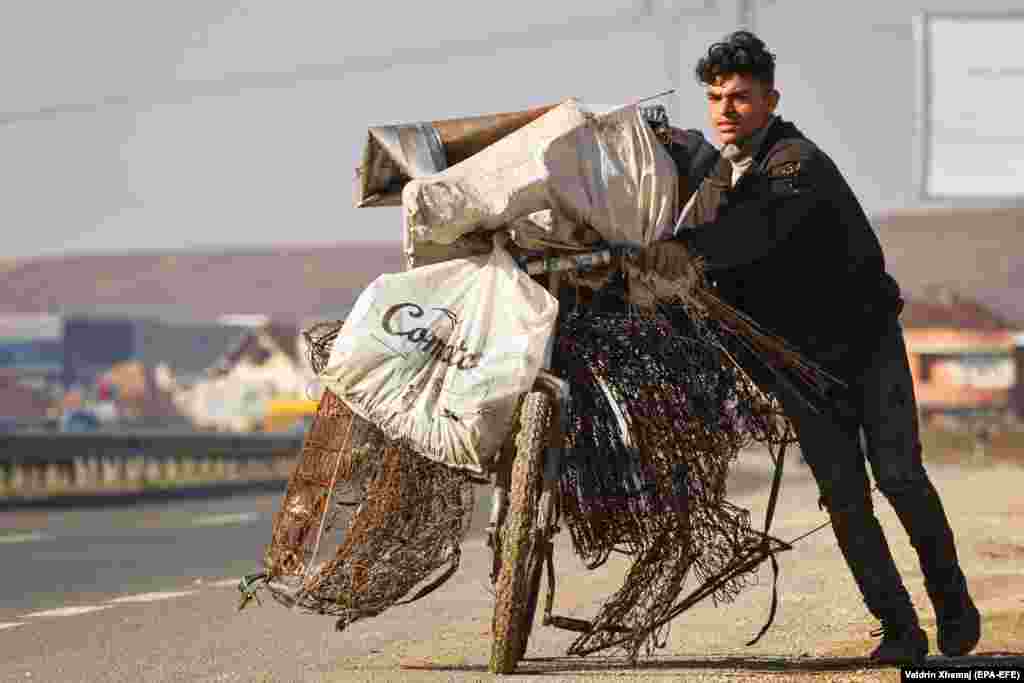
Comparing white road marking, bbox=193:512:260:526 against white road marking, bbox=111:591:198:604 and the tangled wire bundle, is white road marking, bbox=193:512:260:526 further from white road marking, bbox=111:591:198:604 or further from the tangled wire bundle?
the tangled wire bundle

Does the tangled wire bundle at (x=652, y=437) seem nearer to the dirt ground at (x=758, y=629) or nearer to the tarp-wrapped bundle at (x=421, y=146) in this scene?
the dirt ground at (x=758, y=629)

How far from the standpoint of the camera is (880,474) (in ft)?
27.0

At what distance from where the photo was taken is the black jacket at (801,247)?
816cm

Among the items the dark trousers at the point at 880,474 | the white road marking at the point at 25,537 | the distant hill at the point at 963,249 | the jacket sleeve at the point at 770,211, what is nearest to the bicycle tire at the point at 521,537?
the jacket sleeve at the point at 770,211

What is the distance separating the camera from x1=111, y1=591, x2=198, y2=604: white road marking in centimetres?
1359

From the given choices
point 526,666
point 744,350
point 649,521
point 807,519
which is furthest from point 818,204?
point 807,519

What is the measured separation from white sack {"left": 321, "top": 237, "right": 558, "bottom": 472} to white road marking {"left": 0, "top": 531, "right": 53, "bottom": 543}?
12.3m

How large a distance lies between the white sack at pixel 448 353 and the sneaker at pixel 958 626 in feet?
5.05

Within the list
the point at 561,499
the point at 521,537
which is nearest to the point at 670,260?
the point at 561,499

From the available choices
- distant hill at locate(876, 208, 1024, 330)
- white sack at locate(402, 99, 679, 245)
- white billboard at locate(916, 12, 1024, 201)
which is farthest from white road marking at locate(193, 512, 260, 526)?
distant hill at locate(876, 208, 1024, 330)

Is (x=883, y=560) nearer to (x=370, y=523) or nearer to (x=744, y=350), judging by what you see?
(x=744, y=350)

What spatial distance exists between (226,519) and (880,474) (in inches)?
652

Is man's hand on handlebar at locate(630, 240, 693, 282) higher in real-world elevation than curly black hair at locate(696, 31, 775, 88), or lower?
lower

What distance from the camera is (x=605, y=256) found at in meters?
8.32
